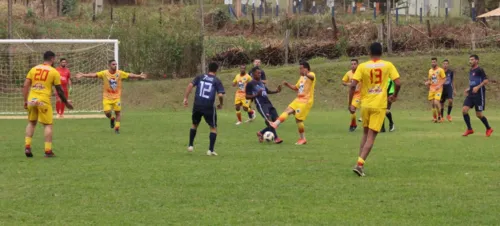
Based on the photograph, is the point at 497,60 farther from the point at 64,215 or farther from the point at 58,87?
the point at 64,215

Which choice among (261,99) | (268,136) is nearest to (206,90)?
(268,136)

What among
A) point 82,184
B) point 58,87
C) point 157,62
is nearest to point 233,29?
point 157,62

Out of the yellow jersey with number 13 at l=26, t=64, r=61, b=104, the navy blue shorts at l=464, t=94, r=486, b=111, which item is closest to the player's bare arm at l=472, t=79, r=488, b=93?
the navy blue shorts at l=464, t=94, r=486, b=111

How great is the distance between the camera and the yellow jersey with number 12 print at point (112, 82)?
21.1 m

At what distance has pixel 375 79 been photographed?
11945mm

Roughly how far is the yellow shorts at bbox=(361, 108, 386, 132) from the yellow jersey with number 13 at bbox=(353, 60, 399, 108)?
0.21ft

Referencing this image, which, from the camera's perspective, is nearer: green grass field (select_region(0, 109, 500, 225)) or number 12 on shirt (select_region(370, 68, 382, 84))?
green grass field (select_region(0, 109, 500, 225))

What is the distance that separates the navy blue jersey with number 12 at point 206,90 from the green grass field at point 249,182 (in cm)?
104

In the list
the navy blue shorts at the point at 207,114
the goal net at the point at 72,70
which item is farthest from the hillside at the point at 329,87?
the navy blue shorts at the point at 207,114

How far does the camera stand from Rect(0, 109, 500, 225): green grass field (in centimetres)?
909

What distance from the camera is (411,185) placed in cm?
1113

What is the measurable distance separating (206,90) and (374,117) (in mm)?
4129

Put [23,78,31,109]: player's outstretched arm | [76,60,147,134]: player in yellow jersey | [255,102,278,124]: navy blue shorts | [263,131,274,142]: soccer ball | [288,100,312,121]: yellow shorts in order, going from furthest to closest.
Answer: [76,60,147,134]: player in yellow jersey < [255,102,278,124]: navy blue shorts < [263,131,274,142]: soccer ball < [288,100,312,121]: yellow shorts < [23,78,31,109]: player's outstretched arm

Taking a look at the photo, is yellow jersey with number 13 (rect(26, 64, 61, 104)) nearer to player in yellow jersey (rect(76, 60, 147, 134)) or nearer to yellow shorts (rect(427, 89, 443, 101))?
player in yellow jersey (rect(76, 60, 147, 134))
